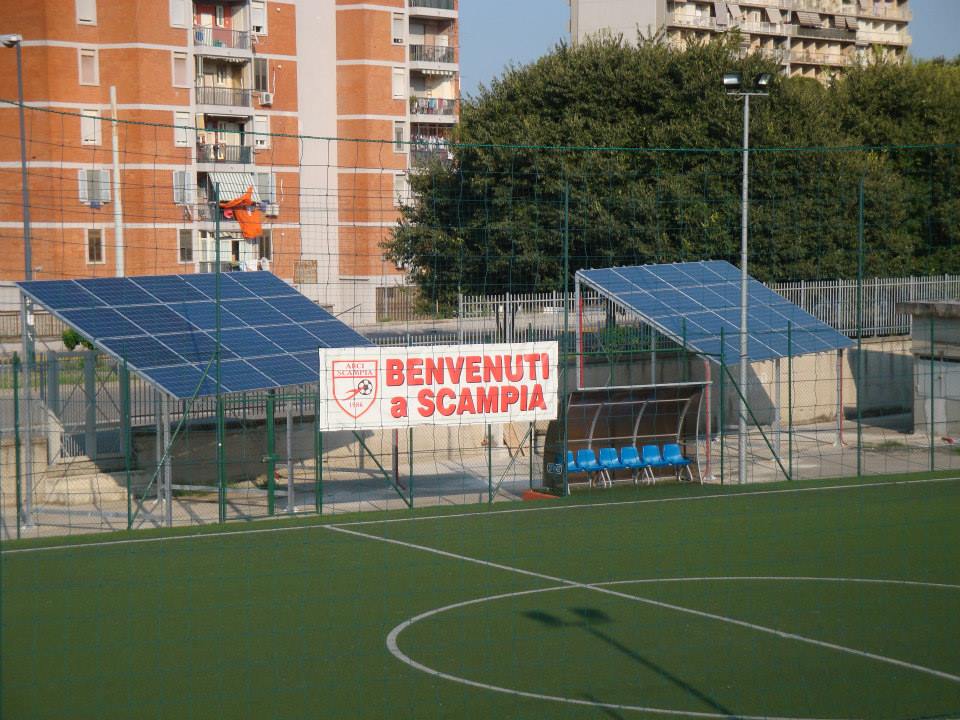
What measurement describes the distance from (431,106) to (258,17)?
1019cm

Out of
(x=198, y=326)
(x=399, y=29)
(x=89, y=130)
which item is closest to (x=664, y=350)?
(x=198, y=326)

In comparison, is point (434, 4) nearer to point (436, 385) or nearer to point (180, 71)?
point (180, 71)

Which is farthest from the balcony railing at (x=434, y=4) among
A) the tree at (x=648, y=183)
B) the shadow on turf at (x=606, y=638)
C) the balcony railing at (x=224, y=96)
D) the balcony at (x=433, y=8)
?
the shadow on turf at (x=606, y=638)

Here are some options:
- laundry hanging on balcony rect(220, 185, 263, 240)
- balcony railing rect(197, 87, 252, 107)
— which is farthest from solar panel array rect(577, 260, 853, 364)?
balcony railing rect(197, 87, 252, 107)

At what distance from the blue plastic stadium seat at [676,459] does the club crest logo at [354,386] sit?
4787 mm

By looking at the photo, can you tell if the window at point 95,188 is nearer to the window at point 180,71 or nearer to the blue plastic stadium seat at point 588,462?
the window at point 180,71

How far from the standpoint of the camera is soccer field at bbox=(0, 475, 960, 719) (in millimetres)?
8453

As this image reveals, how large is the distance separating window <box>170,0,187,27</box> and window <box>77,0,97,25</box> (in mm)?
2780

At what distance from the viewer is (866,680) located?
877 cm

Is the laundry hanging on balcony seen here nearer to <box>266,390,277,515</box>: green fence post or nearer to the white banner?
<box>266,390,277,515</box>: green fence post

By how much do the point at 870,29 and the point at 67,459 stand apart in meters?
85.6

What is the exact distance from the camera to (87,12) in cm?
4444

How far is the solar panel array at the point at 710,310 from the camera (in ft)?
69.2

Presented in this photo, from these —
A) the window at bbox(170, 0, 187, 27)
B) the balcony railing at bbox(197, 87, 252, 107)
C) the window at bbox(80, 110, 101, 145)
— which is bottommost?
the window at bbox(80, 110, 101, 145)
